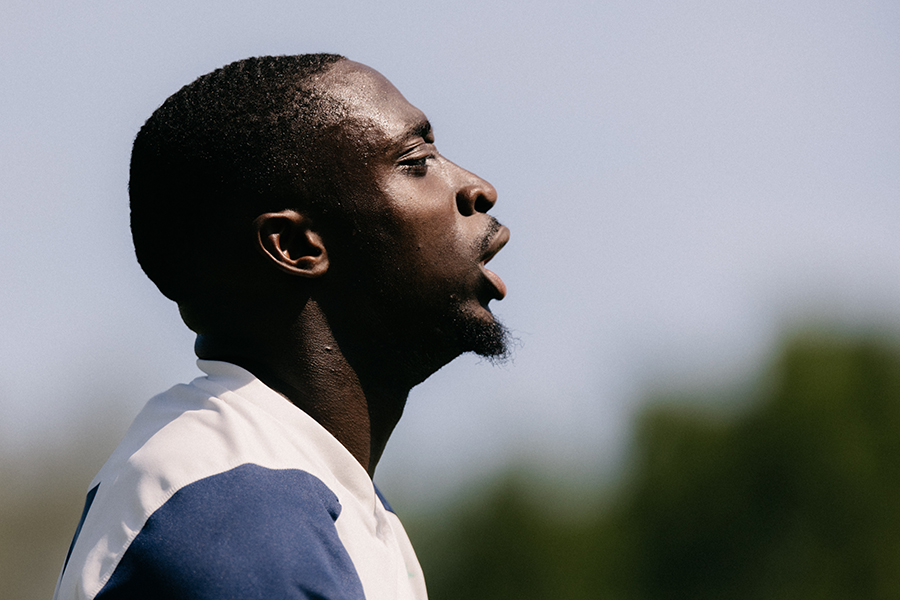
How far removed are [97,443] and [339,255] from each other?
138ft

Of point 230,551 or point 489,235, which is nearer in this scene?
point 230,551

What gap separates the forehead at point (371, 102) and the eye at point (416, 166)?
92 millimetres

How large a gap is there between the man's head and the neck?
7cm

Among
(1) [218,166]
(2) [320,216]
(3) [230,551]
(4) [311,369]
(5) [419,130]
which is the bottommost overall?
(3) [230,551]

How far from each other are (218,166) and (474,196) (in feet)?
3.12

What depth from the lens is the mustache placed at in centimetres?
395

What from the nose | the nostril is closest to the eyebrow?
the nose

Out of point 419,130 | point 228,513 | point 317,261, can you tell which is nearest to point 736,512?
point 419,130

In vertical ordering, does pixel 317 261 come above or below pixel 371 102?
below

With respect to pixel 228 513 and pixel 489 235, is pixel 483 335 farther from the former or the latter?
pixel 228 513

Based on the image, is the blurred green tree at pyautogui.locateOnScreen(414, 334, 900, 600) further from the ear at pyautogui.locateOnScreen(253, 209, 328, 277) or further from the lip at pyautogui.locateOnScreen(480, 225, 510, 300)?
the ear at pyautogui.locateOnScreen(253, 209, 328, 277)

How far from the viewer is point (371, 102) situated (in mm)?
4012

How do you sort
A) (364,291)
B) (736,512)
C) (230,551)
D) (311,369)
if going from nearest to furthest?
(230,551) < (311,369) < (364,291) < (736,512)

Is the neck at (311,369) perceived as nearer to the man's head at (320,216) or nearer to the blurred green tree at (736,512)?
the man's head at (320,216)
